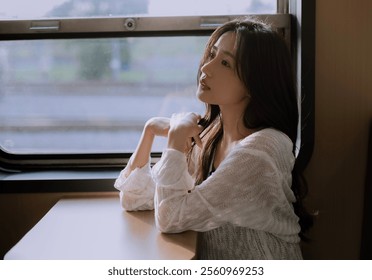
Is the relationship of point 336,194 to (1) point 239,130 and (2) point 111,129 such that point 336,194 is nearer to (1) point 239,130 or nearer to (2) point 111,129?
(1) point 239,130

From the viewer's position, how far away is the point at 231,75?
162 centimetres

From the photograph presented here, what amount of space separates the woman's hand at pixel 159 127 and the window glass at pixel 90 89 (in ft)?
1.33

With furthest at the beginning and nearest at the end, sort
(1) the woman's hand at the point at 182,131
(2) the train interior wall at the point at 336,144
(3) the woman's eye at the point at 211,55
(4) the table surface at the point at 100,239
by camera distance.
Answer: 1. (2) the train interior wall at the point at 336,144
2. (3) the woman's eye at the point at 211,55
3. (1) the woman's hand at the point at 182,131
4. (4) the table surface at the point at 100,239

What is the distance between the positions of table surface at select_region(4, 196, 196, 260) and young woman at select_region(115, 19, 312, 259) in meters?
0.06

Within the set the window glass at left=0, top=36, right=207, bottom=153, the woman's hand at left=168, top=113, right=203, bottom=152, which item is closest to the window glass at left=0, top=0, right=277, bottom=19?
the window glass at left=0, top=36, right=207, bottom=153

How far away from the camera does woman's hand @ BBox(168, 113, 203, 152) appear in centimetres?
157

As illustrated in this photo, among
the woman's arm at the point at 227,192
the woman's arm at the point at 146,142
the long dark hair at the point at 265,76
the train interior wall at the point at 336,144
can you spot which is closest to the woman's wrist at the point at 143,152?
the woman's arm at the point at 146,142

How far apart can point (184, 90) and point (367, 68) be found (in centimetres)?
76

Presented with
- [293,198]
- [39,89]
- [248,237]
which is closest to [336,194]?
[293,198]

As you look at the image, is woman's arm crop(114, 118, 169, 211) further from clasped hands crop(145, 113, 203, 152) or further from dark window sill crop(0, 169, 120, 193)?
dark window sill crop(0, 169, 120, 193)

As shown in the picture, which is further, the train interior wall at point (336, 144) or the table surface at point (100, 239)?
the train interior wall at point (336, 144)

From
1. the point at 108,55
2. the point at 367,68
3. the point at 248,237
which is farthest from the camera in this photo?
the point at 108,55

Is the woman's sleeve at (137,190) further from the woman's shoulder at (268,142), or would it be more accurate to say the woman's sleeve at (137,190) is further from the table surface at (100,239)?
the woman's shoulder at (268,142)

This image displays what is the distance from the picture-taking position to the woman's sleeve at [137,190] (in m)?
1.76
